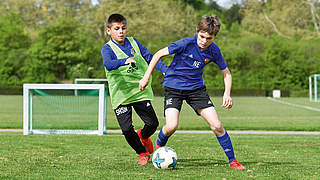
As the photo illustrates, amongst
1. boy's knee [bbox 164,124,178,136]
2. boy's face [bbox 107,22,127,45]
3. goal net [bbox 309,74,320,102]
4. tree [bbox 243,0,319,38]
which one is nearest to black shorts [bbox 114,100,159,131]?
boy's knee [bbox 164,124,178,136]

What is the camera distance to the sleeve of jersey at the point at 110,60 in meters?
5.84

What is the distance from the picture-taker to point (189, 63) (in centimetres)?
588

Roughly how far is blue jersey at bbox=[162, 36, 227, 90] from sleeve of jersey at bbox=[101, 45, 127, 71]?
2.17 ft

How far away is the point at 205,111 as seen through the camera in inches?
232

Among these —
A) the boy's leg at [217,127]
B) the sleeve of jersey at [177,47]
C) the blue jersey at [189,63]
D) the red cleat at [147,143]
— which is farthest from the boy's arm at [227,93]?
the red cleat at [147,143]

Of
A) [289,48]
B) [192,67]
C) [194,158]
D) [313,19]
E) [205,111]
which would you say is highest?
[313,19]

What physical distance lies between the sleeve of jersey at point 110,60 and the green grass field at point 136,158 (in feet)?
4.22

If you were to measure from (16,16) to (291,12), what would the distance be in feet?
108

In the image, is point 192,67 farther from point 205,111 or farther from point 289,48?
point 289,48

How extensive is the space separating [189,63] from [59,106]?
7.59 metres

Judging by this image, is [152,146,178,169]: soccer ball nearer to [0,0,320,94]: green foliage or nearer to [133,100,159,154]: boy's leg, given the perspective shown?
[133,100,159,154]: boy's leg

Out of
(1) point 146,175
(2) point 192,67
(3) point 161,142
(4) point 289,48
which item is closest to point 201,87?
(2) point 192,67

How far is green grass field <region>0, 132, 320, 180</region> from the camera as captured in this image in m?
5.47

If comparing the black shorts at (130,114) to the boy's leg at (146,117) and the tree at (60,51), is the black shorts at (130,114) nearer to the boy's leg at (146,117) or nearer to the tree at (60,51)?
the boy's leg at (146,117)
